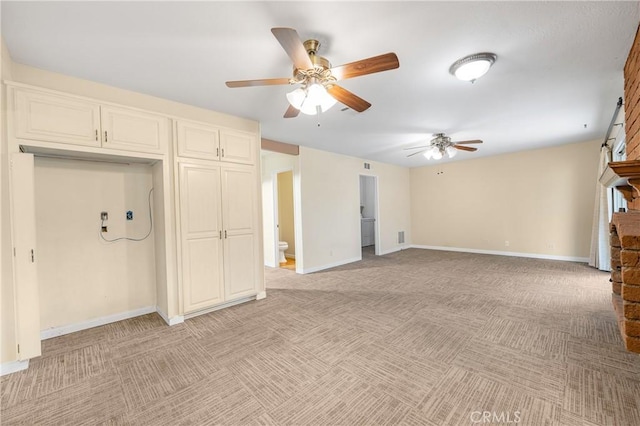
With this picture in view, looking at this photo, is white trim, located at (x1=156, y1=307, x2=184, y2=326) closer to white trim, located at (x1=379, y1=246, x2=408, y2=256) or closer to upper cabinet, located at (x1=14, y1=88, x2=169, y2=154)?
upper cabinet, located at (x1=14, y1=88, x2=169, y2=154)

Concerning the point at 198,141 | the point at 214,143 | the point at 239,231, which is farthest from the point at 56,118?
A: the point at 239,231

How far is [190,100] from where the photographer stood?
3055 mm

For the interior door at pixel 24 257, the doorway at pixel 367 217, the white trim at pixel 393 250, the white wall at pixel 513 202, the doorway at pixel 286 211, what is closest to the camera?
the interior door at pixel 24 257

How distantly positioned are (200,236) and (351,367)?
221 cm

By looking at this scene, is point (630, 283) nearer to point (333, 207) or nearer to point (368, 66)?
point (368, 66)

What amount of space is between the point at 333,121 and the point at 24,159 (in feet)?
10.6

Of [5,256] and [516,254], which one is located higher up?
[5,256]

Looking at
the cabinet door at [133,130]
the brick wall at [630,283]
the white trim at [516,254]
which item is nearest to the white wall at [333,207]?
the white trim at [516,254]

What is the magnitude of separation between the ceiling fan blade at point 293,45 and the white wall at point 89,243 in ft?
8.23

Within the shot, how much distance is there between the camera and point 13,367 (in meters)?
2.11

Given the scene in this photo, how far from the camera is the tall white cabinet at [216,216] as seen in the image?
308 centimetres

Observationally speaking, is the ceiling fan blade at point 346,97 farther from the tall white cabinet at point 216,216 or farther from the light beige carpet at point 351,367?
the light beige carpet at point 351,367

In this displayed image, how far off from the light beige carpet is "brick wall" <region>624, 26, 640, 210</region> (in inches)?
54.1

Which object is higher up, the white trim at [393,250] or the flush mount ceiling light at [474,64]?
the flush mount ceiling light at [474,64]
